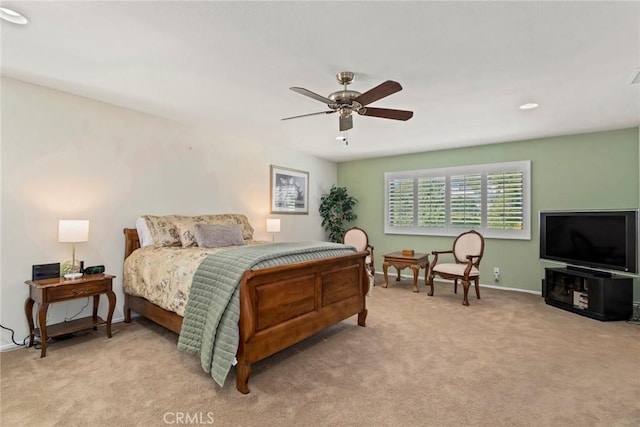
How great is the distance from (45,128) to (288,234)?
3757 mm

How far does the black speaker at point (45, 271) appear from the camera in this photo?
2980 mm

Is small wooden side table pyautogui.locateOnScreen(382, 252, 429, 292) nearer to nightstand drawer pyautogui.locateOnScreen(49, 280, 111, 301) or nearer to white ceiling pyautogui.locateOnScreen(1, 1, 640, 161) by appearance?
white ceiling pyautogui.locateOnScreen(1, 1, 640, 161)

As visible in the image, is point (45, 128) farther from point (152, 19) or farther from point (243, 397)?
point (243, 397)

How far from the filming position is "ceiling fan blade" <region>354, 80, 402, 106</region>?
2307 mm

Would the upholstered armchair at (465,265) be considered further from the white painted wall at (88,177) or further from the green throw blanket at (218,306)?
the white painted wall at (88,177)

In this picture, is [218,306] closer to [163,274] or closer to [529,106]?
[163,274]

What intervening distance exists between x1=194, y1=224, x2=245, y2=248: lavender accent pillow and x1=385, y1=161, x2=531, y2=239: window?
11.5ft

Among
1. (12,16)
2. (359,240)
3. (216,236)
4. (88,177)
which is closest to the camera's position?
(12,16)

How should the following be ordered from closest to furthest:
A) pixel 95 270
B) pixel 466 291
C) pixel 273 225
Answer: pixel 95 270 < pixel 466 291 < pixel 273 225

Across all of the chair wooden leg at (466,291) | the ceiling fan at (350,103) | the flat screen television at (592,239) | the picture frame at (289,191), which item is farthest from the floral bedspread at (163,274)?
the flat screen television at (592,239)

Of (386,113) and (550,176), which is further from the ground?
(386,113)

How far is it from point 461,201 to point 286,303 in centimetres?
426

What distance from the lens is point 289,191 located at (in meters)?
6.02

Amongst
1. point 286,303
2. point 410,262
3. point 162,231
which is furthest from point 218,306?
point 410,262
